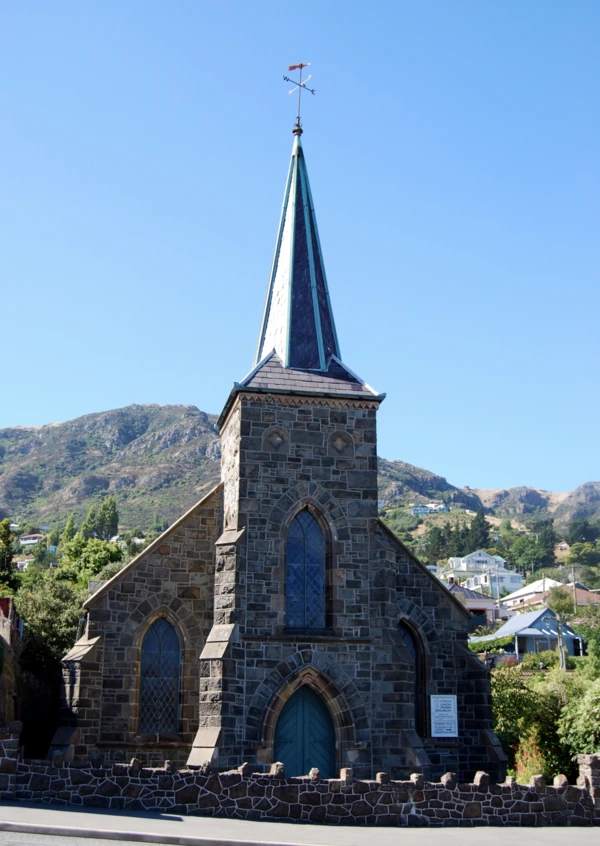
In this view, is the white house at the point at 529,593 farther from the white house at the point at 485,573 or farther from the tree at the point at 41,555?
the tree at the point at 41,555

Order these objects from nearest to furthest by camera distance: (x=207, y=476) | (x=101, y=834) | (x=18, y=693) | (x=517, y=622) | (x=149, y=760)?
(x=101, y=834)
(x=149, y=760)
(x=18, y=693)
(x=517, y=622)
(x=207, y=476)

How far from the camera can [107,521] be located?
435 feet

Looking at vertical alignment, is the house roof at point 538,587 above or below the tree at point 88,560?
above

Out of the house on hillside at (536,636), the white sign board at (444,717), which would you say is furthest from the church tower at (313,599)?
the house on hillside at (536,636)

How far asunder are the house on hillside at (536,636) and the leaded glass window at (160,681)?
2201 inches

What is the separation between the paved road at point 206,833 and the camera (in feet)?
44.8

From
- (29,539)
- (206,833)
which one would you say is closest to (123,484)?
(29,539)

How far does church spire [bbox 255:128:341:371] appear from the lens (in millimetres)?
24609

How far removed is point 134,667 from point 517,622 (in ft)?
218

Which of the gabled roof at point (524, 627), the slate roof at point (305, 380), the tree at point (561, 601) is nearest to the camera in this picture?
the slate roof at point (305, 380)

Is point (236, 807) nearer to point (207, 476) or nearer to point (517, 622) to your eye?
point (517, 622)

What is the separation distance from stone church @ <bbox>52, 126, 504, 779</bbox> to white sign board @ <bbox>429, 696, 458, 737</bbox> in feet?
0.15

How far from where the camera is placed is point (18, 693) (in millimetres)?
26906

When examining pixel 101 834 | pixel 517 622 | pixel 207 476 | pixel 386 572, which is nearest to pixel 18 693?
pixel 386 572
